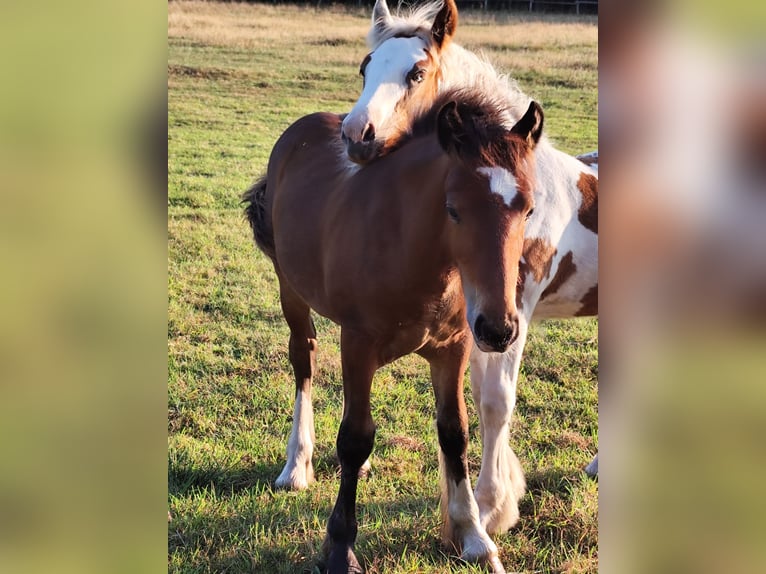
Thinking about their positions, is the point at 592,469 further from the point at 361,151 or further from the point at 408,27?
the point at 408,27

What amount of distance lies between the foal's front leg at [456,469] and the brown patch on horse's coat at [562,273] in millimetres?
666

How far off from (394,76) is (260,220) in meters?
1.15

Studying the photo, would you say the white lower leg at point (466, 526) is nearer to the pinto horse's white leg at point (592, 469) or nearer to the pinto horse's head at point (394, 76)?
the pinto horse's white leg at point (592, 469)

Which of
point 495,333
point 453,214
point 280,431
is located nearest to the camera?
point 495,333

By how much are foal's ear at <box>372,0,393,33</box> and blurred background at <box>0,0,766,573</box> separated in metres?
3.51

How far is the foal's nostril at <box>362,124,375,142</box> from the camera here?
10.3 feet

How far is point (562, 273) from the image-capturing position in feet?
10.7

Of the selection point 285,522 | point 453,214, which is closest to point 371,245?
point 453,214

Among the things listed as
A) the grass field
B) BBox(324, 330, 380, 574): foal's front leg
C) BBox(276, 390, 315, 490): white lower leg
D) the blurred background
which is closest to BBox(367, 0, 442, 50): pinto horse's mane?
BBox(324, 330, 380, 574): foal's front leg

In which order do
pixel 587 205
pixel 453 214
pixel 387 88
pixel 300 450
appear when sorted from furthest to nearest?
1. pixel 300 450
2. pixel 387 88
3. pixel 587 205
4. pixel 453 214
